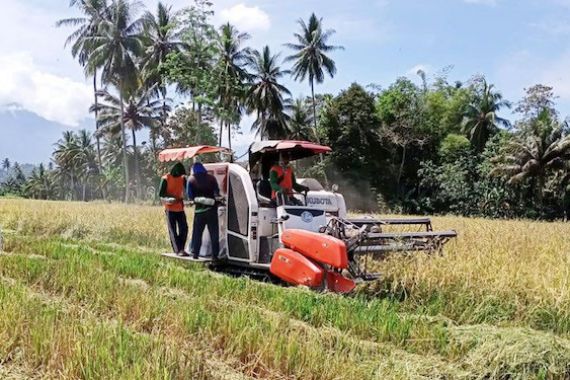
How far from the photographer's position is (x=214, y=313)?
16.2 ft

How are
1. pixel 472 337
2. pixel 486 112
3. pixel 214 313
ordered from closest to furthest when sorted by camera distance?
pixel 472 337, pixel 214 313, pixel 486 112

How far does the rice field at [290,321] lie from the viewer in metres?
3.79

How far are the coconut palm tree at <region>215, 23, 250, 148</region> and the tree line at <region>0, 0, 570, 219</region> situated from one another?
9 cm

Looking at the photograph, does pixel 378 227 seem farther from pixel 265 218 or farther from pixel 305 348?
pixel 305 348

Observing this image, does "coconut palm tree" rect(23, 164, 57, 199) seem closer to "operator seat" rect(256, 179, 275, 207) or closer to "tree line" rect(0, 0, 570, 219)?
"tree line" rect(0, 0, 570, 219)

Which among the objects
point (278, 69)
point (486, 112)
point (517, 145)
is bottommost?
point (517, 145)

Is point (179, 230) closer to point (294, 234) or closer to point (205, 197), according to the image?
point (205, 197)

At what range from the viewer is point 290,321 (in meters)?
5.01

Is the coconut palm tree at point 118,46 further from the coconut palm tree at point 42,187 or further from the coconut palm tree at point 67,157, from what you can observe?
the coconut palm tree at point 42,187

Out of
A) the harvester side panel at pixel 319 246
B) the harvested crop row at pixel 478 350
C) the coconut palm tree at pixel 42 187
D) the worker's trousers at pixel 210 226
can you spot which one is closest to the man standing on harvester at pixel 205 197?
the worker's trousers at pixel 210 226

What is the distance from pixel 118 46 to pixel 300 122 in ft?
51.5

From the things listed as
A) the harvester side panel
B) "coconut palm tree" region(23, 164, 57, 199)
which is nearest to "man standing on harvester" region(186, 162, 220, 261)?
the harvester side panel

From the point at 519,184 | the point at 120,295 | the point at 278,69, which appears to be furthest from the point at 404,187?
the point at 120,295

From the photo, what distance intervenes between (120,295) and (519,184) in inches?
1395
